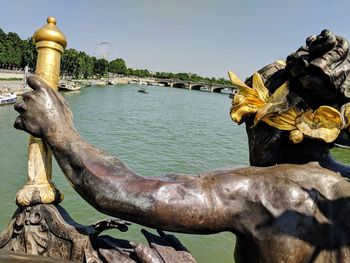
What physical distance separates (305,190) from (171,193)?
525 millimetres

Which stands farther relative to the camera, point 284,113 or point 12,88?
point 12,88

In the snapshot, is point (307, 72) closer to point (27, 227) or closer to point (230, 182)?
point (230, 182)

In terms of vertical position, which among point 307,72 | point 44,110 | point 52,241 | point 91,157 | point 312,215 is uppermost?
point 307,72

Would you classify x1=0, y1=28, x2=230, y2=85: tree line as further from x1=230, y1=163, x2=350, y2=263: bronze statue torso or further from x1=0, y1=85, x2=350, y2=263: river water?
x1=230, y1=163, x2=350, y2=263: bronze statue torso

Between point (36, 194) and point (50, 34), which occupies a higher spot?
point (50, 34)

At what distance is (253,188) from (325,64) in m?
0.55

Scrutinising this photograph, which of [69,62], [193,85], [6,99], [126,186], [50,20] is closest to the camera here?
[126,186]

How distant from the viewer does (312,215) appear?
4.54 feet

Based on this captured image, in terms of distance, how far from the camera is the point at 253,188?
1380mm

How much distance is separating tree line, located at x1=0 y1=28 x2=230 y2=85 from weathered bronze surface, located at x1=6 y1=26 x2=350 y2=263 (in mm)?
36866

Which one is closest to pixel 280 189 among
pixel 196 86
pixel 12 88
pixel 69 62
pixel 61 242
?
pixel 61 242

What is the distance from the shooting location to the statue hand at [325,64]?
1.39 meters

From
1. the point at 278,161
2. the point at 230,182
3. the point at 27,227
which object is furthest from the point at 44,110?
the point at 278,161

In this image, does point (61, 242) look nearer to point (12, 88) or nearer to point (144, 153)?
point (144, 153)
